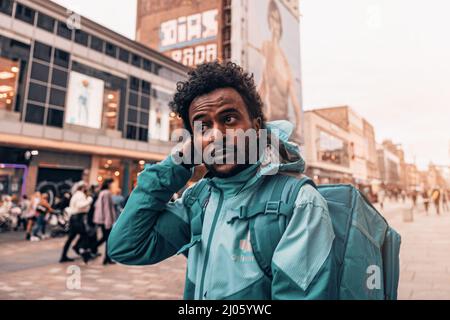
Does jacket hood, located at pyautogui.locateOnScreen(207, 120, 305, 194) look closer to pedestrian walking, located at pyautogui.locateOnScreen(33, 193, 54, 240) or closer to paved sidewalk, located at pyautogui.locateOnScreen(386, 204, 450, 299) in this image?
paved sidewalk, located at pyautogui.locateOnScreen(386, 204, 450, 299)

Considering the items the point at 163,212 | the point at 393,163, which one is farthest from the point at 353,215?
the point at 393,163

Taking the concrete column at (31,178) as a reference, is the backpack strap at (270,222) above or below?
below

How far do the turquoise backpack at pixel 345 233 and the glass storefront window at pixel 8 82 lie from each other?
17.0 m

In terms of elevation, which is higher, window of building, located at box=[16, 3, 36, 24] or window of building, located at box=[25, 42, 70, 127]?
window of building, located at box=[16, 3, 36, 24]

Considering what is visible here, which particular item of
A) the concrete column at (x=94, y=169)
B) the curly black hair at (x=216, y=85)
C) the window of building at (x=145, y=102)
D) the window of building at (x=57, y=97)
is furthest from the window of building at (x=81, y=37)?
the curly black hair at (x=216, y=85)

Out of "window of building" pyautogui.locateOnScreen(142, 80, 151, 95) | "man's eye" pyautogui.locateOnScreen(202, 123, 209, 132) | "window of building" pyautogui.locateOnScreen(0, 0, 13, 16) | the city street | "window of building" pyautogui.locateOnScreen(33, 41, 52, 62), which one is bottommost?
the city street

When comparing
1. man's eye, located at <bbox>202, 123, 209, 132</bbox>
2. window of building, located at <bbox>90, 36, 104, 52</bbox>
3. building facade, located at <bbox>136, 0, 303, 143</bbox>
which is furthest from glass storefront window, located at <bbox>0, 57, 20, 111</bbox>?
building facade, located at <bbox>136, 0, 303, 143</bbox>

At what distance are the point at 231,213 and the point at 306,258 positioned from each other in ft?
1.11

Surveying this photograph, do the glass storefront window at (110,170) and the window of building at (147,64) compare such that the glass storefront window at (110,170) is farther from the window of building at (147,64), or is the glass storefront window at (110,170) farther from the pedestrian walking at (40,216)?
the pedestrian walking at (40,216)

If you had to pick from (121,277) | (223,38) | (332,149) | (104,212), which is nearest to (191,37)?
(223,38)

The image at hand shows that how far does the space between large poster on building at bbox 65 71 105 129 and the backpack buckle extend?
59.4 feet

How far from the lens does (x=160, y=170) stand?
1.43 m

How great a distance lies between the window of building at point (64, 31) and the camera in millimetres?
16516

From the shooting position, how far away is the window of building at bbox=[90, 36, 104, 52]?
60.0 ft
